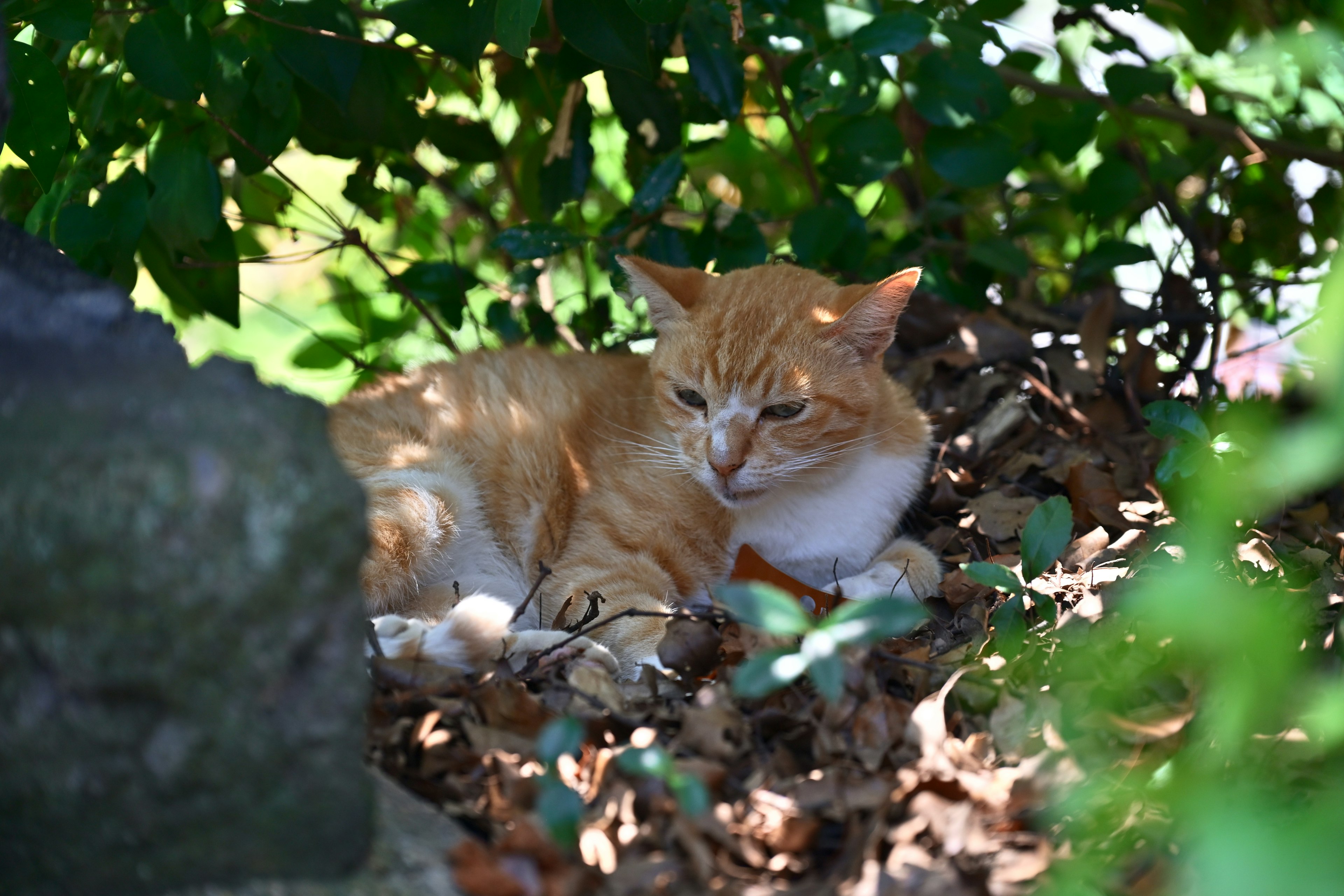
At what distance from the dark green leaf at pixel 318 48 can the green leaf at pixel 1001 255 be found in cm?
204

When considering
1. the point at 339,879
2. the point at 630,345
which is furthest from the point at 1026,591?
the point at 630,345

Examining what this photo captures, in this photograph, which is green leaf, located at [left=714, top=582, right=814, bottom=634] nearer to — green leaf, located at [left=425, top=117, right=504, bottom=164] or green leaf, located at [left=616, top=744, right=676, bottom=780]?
green leaf, located at [left=616, top=744, right=676, bottom=780]

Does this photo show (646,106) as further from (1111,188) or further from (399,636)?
(399,636)

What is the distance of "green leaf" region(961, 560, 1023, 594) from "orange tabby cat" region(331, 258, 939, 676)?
60cm

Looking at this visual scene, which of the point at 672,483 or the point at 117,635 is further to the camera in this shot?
the point at 672,483

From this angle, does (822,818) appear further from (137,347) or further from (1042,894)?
(137,347)

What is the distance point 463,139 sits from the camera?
3.45m

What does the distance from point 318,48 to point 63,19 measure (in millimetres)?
605

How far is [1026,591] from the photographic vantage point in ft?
6.72

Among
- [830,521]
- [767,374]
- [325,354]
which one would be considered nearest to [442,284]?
[325,354]

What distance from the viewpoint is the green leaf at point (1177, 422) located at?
2.38 m

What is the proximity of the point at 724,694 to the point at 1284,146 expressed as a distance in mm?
3023

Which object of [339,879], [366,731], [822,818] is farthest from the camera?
[366,731]

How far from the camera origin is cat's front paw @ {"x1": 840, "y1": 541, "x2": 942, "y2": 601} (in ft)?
8.64
